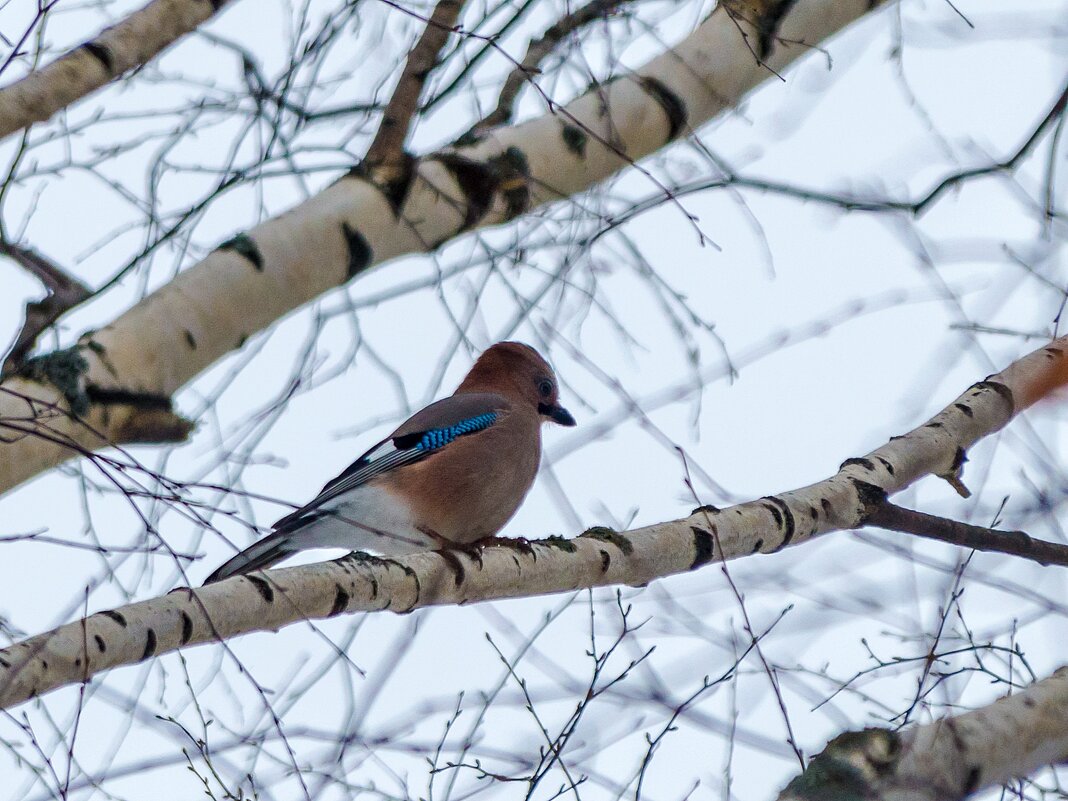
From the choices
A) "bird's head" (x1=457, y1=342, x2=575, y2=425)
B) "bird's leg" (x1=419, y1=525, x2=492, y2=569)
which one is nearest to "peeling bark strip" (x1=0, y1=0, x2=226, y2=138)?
"bird's leg" (x1=419, y1=525, x2=492, y2=569)

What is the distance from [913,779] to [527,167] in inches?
114

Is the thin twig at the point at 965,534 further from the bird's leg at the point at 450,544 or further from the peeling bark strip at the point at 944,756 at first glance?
the bird's leg at the point at 450,544

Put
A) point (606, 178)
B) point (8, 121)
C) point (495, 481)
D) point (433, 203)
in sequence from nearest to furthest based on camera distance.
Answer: point (8, 121) → point (433, 203) → point (606, 178) → point (495, 481)

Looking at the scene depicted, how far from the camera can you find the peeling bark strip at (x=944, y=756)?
2189 millimetres

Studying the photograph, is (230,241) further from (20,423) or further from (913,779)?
(913,779)

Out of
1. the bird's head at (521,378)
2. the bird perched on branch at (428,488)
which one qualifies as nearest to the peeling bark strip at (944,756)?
the bird perched on branch at (428,488)

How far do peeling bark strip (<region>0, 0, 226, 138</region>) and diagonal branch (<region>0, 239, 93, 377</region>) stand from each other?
1.07ft

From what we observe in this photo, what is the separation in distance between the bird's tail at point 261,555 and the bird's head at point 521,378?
5.60 feet

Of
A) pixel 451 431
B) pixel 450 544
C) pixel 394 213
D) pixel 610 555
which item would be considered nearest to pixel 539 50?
pixel 394 213

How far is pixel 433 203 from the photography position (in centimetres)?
435

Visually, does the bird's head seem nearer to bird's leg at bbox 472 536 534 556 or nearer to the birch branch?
bird's leg at bbox 472 536 534 556

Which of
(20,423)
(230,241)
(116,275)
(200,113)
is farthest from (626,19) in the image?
(20,423)

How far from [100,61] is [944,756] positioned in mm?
2814

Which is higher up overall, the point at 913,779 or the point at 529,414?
the point at 529,414
